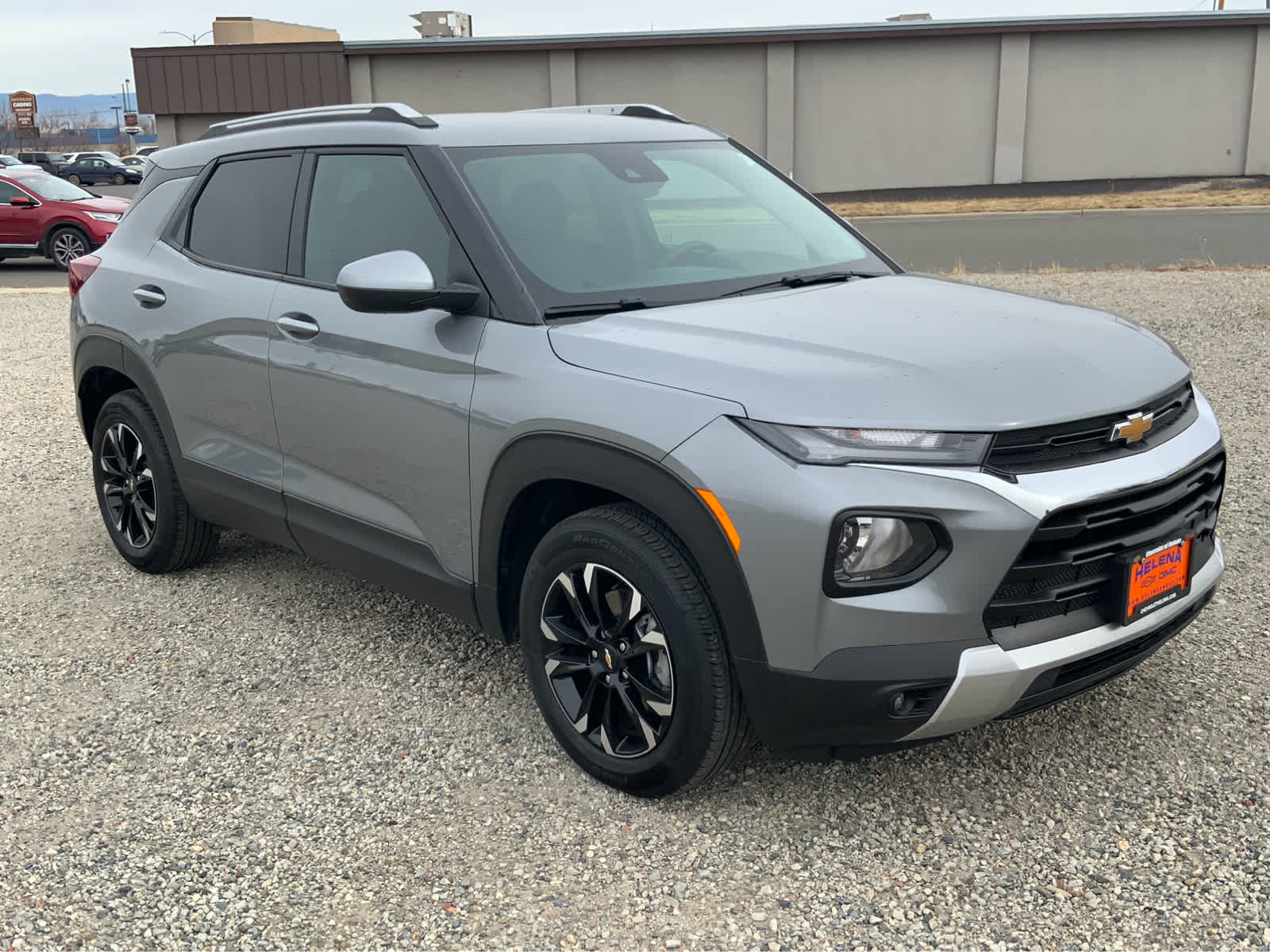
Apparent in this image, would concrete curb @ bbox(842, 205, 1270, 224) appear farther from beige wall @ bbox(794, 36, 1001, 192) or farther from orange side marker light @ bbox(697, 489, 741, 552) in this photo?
orange side marker light @ bbox(697, 489, 741, 552)

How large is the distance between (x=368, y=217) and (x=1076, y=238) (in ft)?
58.5

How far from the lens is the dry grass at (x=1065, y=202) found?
2659 cm

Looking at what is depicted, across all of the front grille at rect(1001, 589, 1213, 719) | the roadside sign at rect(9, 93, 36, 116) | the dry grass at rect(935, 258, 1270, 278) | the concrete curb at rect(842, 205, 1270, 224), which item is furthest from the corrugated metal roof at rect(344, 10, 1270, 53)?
the roadside sign at rect(9, 93, 36, 116)

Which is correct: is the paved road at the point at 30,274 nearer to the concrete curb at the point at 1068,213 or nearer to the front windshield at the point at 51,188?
the front windshield at the point at 51,188

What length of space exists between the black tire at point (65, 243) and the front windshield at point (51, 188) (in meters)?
0.47

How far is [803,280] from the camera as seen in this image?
3.77m

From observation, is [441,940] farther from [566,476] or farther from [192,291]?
[192,291]

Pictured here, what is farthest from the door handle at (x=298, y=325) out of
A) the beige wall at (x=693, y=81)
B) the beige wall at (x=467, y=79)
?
the beige wall at (x=467, y=79)

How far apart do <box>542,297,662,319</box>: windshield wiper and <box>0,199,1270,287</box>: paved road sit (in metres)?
12.8

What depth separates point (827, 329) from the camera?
3.11 m

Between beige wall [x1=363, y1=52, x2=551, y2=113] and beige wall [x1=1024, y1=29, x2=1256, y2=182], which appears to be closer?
beige wall [x1=1024, y1=29, x2=1256, y2=182]

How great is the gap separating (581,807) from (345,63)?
32.4 meters

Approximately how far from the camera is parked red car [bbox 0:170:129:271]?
1775 cm

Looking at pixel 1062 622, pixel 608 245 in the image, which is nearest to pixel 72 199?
pixel 608 245
